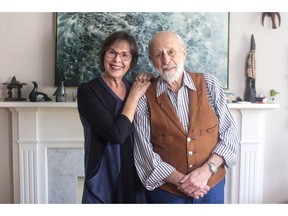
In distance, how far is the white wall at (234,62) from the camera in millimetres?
1173

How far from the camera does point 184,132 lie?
108cm

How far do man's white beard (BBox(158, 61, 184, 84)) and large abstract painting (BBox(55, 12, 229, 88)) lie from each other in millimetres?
60

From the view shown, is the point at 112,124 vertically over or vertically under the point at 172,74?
under

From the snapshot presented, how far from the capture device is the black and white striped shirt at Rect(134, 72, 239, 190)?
3.61 feet

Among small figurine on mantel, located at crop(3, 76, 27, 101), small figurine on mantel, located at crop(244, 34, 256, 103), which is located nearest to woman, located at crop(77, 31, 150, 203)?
small figurine on mantel, located at crop(3, 76, 27, 101)

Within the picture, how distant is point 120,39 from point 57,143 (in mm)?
486

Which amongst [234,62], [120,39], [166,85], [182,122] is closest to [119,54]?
[120,39]

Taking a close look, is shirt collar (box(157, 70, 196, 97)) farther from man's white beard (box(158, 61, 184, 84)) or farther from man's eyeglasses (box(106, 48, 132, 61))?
man's eyeglasses (box(106, 48, 132, 61))

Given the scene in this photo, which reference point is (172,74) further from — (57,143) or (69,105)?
(57,143)
